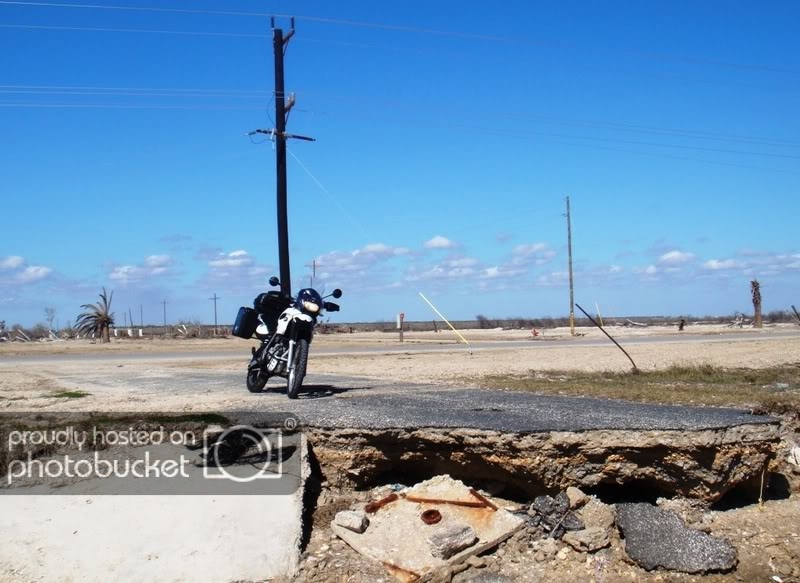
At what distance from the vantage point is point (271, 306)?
1083 centimetres

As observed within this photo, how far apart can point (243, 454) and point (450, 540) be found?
216cm

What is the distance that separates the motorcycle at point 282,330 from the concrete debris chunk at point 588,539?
12.9 feet

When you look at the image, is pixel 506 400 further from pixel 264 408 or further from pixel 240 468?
pixel 240 468

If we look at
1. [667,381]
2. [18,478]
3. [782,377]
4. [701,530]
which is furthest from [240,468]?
[782,377]

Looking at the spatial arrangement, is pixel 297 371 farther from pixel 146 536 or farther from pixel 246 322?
pixel 146 536

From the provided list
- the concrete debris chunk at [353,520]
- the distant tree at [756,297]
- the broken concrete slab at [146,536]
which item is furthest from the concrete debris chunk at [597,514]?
the distant tree at [756,297]

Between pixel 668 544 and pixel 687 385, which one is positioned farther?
Result: pixel 687 385

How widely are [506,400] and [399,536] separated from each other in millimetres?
3234

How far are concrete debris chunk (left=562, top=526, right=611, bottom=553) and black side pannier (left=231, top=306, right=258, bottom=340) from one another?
5.28 metres

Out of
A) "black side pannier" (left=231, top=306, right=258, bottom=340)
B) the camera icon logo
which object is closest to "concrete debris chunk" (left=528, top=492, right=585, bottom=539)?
the camera icon logo

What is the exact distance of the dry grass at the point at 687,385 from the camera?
10.5 m

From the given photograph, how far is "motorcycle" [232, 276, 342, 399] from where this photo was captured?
10.1 metres

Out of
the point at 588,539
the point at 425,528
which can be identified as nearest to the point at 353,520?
the point at 425,528

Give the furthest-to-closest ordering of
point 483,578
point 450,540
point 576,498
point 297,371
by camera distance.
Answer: point 297,371 < point 576,498 < point 450,540 < point 483,578
